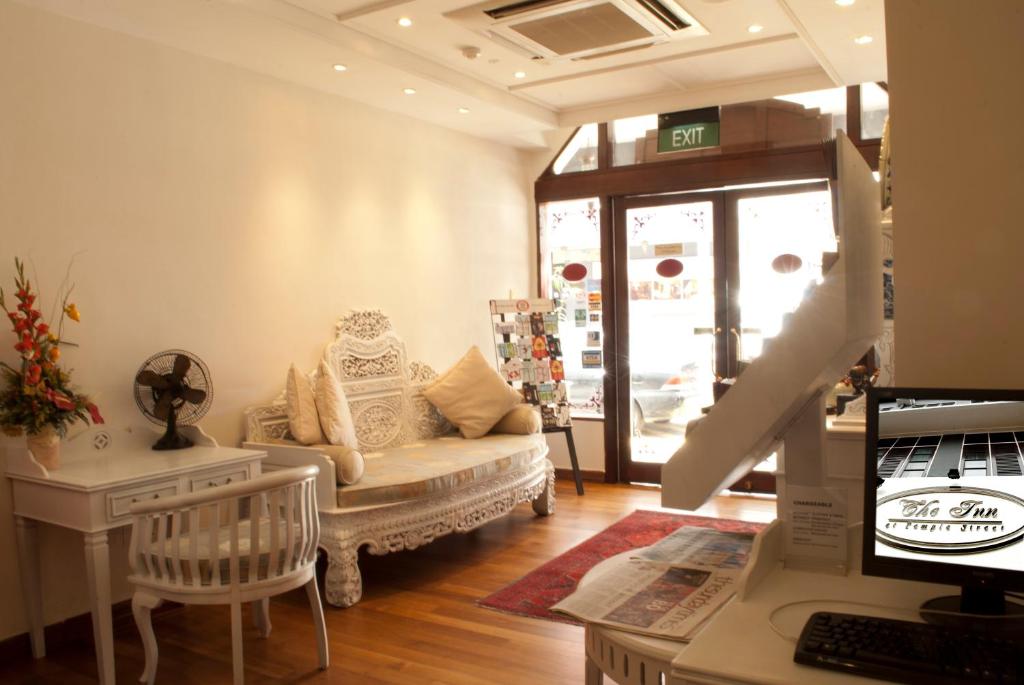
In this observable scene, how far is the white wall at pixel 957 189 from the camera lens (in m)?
1.72

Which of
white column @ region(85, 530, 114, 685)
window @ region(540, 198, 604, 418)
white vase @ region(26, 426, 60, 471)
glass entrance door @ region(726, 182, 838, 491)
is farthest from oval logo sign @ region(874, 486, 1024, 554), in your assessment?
window @ region(540, 198, 604, 418)

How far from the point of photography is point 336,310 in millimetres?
4961

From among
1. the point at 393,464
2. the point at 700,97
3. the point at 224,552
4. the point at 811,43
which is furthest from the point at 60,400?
the point at 700,97

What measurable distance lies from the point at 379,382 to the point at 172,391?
1560mm

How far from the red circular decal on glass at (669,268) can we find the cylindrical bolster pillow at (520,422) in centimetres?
152

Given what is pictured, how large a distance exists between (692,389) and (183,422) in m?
3.66

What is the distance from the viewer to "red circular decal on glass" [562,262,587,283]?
6.60 meters

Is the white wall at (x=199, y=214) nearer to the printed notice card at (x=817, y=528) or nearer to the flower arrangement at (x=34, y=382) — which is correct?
the flower arrangement at (x=34, y=382)

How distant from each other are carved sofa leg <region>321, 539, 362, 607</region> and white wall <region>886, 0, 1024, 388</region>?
2802 millimetres

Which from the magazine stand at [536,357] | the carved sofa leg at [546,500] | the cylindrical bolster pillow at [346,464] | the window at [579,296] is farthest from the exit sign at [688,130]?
the cylindrical bolster pillow at [346,464]

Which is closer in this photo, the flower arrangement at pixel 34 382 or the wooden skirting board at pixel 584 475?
the flower arrangement at pixel 34 382

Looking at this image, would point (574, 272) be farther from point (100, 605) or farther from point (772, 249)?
point (100, 605)

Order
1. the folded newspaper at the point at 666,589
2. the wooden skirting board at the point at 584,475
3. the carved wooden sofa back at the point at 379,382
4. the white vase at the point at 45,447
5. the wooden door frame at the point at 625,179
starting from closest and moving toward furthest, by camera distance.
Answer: the folded newspaper at the point at 666,589 → the white vase at the point at 45,447 → the carved wooden sofa back at the point at 379,382 → the wooden door frame at the point at 625,179 → the wooden skirting board at the point at 584,475

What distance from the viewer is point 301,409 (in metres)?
4.32
